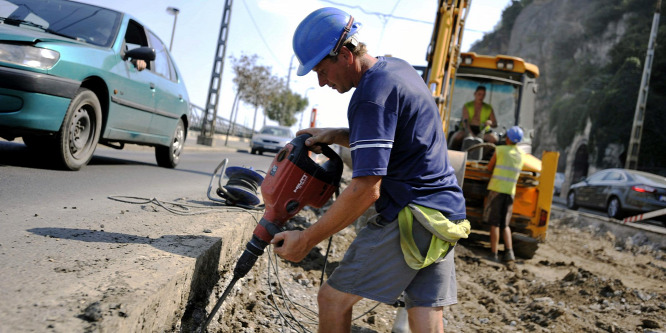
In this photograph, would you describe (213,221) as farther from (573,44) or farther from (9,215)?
(573,44)

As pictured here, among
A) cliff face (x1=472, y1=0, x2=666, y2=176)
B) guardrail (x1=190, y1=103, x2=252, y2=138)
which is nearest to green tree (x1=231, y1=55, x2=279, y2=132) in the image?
guardrail (x1=190, y1=103, x2=252, y2=138)

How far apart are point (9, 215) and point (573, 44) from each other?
44904mm

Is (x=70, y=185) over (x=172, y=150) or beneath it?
beneath

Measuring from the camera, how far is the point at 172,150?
8.09 meters

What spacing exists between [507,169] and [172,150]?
16.4ft

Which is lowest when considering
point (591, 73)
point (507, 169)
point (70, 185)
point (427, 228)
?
point (70, 185)

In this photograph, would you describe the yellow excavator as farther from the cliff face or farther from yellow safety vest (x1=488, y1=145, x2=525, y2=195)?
the cliff face

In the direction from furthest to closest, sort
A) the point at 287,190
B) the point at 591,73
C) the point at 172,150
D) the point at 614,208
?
1. the point at 591,73
2. the point at 614,208
3. the point at 172,150
4. the point at 287,190

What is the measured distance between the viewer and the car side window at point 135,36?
21.0 feet

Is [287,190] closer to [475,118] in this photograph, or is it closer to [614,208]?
[475,118]

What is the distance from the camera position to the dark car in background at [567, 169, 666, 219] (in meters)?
13.2

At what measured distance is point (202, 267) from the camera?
2.51m

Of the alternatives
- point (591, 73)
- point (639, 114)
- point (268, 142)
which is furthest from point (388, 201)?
point (591, 73)

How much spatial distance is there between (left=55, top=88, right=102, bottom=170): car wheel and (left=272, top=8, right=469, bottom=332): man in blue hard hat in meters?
3.83
